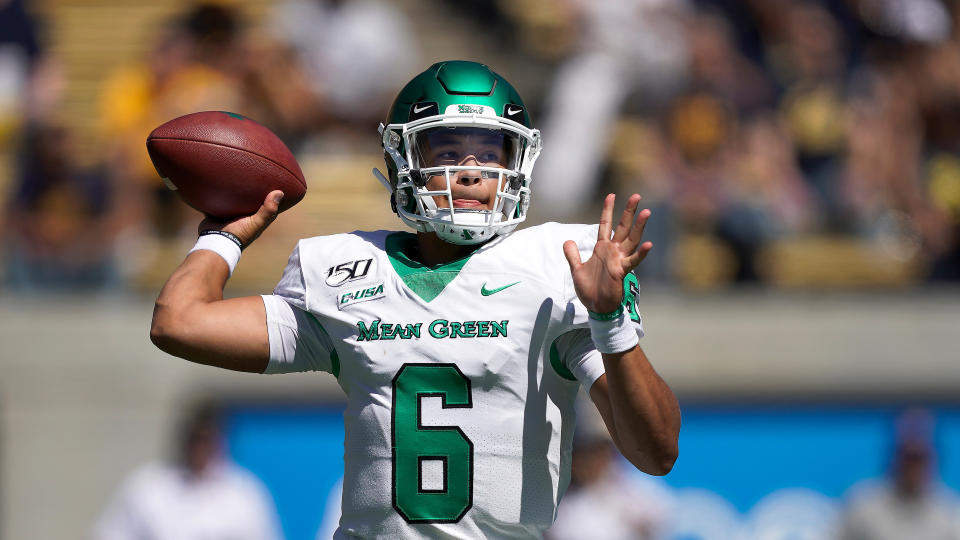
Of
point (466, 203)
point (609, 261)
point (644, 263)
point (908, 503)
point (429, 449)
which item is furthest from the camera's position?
point (644, 263)

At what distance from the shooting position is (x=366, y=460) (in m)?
2.77

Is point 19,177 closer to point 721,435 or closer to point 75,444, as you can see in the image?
point 75,444

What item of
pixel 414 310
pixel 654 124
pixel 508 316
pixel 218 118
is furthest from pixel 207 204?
pixel 654 124

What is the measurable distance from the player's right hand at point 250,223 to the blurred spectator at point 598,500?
330 centimetres

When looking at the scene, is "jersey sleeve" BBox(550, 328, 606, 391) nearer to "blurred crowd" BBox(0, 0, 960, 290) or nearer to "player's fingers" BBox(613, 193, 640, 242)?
"player's fingers" BBox(613, 193, 640, 242)

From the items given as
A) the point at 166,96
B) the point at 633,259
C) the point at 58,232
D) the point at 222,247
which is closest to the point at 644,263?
the point at 166,96

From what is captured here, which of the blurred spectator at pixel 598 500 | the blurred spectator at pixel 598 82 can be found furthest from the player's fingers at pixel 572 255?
the blurred spectator at pixel 598 82

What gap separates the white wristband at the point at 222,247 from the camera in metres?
2.93

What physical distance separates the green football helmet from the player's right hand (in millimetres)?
284

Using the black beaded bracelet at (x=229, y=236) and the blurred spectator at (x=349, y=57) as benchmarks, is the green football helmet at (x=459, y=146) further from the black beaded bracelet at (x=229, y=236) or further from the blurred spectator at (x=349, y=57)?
the blurred spectator at (x=349, y=57)

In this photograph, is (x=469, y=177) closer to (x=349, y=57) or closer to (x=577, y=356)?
(x=577, y=356)

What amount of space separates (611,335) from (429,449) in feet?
1.48

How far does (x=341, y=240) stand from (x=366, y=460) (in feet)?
1.74

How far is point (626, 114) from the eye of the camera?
297 inches
